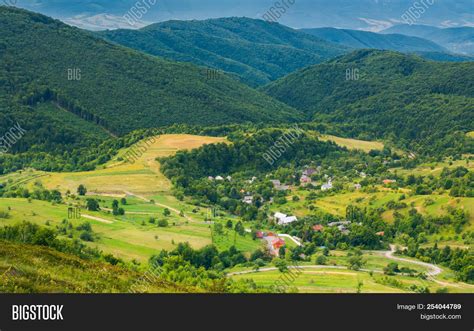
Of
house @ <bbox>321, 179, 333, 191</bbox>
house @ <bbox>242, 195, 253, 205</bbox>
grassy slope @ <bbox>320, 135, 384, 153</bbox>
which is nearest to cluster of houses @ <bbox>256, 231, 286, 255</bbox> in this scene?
house @ <bbox>242, 195, 253, 205</bbox>

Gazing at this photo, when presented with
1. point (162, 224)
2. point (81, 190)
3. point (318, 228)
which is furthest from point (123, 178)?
point (318, 228)

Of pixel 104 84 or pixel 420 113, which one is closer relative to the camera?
pixel 104 84

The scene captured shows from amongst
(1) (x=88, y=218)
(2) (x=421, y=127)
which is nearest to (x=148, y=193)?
(1) (x=88, y=218)

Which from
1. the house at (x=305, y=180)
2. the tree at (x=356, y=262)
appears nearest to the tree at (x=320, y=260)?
the tree at (x=356, y=262)

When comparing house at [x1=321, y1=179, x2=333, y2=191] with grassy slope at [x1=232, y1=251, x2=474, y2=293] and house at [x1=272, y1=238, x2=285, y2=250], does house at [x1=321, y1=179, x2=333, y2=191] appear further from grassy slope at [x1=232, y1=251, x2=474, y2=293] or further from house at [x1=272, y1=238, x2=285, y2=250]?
grassy slope at [x1=232, y1=251, x2=474, y2=293]

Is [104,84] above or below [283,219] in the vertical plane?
above
